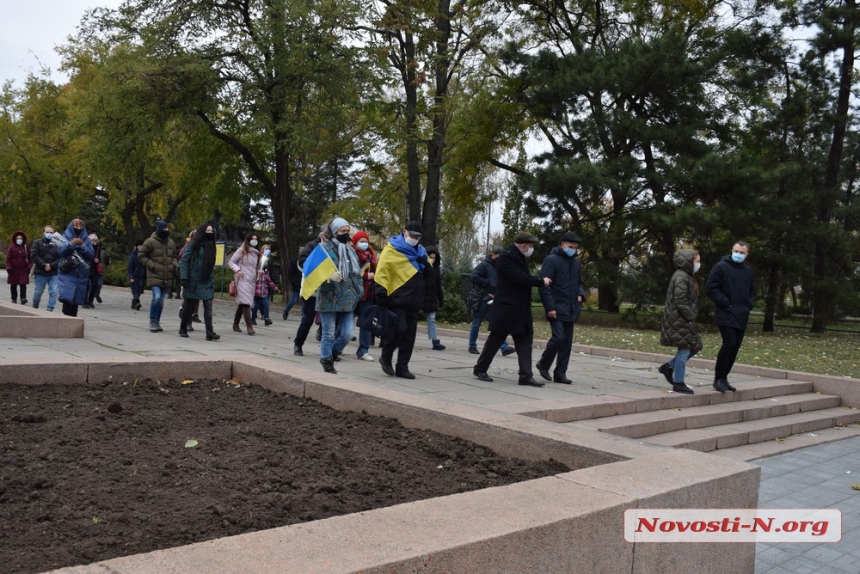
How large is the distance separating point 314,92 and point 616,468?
781 inches

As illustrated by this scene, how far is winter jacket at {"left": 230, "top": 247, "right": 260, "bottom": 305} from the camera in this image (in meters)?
14.3

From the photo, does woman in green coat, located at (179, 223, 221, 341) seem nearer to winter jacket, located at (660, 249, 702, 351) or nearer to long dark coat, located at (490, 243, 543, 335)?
long dark coat, located at (490, 243, 543, 335)

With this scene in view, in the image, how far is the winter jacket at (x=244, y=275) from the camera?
14281mm

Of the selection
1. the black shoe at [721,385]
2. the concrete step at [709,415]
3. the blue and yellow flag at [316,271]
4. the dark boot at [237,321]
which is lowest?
the concrete step at [709,415]

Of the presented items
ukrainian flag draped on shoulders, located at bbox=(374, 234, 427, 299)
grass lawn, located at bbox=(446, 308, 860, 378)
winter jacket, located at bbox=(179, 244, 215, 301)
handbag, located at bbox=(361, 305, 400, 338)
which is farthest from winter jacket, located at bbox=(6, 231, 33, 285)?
handbag, located at bbox=(361, 305, 400, 338)

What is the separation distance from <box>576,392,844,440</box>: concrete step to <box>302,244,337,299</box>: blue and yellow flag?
325cm

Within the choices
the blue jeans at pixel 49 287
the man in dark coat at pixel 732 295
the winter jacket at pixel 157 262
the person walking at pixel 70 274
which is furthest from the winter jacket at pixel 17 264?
the man in dark coat at pixel 732 295

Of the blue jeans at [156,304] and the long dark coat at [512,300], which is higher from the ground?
the long dark coat at [512,300]

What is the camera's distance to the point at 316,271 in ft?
29.6

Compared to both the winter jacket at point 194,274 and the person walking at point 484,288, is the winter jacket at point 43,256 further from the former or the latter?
the person walking at point 484,288

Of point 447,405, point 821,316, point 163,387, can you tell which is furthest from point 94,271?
point 821,316

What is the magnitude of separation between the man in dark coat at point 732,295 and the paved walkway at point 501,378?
1.17 meters

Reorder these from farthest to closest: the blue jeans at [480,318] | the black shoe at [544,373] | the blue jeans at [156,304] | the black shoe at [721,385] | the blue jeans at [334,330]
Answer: the blue jeans at [156,304] → the blue jeans at [480,318] → the black shoe at [544,373] → the black shoe at [721,385] → the blue jeans at [334,330]

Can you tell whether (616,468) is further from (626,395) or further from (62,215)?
(62,215)
